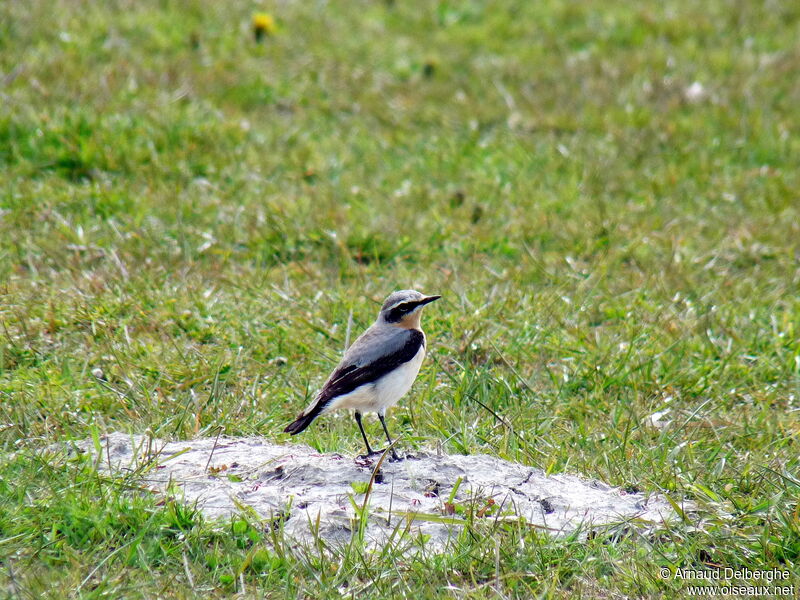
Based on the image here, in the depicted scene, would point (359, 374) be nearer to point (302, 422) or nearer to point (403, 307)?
point (302, 422)

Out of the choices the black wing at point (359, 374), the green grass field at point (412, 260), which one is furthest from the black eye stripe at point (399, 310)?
the green grass field at point (412, 260)

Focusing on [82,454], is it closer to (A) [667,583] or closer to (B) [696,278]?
(A) [667,583]

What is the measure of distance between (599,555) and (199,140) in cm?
599

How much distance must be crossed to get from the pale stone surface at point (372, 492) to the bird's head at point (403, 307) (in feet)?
2.79

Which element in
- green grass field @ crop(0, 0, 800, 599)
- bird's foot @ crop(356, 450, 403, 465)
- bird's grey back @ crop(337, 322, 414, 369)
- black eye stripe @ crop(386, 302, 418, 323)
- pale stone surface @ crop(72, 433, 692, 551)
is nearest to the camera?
green grass field @ crop(0, 0, 800, 599)

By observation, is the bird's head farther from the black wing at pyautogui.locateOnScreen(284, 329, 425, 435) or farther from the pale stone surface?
the pale stone surface

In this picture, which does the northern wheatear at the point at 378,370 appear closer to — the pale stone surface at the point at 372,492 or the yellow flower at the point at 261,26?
the pale stone surface at the point at 372,492

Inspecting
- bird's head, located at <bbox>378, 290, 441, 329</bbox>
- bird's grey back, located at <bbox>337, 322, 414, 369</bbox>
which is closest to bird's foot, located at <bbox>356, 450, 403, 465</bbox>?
bird's grey back, located at <bbox>337, 322, 414, 369</bbox>

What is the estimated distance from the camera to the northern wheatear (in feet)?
17.1

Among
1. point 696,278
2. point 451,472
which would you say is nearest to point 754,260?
point 696,278

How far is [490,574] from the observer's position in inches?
166

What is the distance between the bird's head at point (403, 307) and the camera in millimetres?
5652

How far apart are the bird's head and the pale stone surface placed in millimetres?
851


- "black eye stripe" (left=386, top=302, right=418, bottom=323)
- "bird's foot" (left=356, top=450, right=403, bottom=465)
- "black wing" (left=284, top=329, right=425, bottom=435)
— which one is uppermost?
"black eye stripe" (left=386, top=302, right=418, bottom=323)
